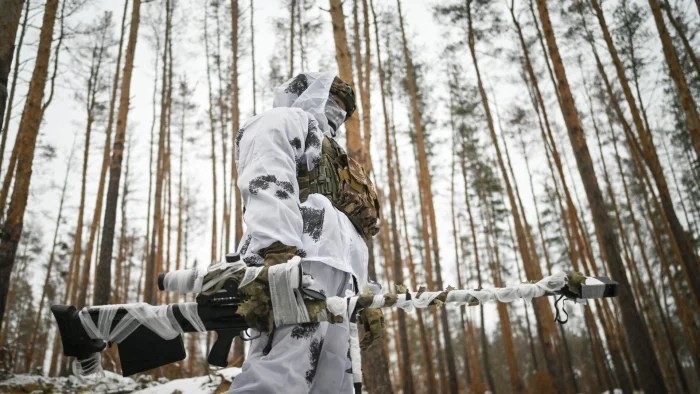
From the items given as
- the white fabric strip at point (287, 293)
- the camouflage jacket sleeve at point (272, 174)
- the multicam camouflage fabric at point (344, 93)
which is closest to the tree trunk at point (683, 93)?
the multicam camouflage fabric at point (344, 93)

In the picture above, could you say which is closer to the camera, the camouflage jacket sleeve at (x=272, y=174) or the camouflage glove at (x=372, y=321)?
the camouflage jacket sleeve at (x=272, y=174)

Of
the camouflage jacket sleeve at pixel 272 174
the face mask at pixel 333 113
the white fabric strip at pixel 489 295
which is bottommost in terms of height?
the white fabric strip at pixel 489 295

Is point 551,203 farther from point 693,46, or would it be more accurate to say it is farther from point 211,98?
point 211,98

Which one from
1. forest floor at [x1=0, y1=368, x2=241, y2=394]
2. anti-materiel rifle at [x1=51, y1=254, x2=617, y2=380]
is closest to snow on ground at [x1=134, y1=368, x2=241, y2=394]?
forest floor at [x1=0, y1=368, x2=241, y2=394]

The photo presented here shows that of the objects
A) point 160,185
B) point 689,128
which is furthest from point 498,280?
point 160,185

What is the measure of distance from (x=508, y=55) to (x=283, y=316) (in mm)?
12894

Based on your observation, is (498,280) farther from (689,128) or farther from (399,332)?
(689,128)

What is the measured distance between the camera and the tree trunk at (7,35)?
2.53 meters

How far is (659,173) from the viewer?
8453 millimetres

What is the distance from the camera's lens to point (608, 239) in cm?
575

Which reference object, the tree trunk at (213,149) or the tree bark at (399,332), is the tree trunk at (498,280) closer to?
the tree bark at (399,332)

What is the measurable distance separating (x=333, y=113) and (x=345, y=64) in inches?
147

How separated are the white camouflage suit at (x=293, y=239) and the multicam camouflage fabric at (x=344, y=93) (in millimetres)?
392

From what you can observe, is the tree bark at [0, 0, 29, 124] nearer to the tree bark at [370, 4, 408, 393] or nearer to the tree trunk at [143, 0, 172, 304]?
the tree bark at [370, 4, 408, 393]
